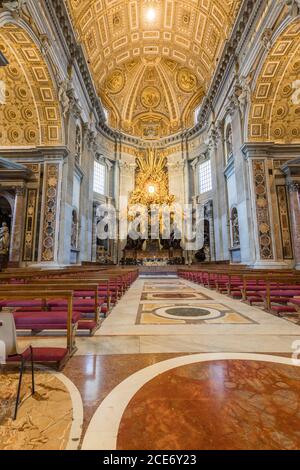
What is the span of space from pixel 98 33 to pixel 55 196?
12786 mm

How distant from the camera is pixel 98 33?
638 inches

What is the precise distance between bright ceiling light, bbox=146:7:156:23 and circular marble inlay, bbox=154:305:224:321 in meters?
21.5

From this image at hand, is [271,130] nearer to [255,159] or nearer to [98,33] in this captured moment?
[255,159]

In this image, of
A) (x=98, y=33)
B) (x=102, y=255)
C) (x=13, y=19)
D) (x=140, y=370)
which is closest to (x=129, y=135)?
(x=98, y=33)

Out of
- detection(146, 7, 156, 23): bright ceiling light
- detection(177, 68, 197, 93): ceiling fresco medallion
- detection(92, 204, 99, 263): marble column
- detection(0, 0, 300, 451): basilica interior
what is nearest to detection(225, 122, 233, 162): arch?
detection(0, 0, 300, 451): basilica interior

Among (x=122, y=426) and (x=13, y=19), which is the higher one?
(x=13, y=19)

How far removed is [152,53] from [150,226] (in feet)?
49.8

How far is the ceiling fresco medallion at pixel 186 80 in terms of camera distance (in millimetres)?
22219

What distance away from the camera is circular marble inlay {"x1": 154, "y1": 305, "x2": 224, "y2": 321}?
3.90 metres

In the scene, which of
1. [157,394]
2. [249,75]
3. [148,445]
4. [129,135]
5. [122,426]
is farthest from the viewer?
[129,135]

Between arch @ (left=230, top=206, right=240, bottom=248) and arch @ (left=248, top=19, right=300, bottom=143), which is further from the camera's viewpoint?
arch @ (left=230, top=206, right=240, bottom=248)

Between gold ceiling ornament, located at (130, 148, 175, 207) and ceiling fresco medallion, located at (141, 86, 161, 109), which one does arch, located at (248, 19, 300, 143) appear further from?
ceiling fresco medallion, located at (141, 86, 161, 109)

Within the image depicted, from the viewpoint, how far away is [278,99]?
11555 mm

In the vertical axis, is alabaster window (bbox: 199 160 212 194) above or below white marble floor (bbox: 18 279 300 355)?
above
